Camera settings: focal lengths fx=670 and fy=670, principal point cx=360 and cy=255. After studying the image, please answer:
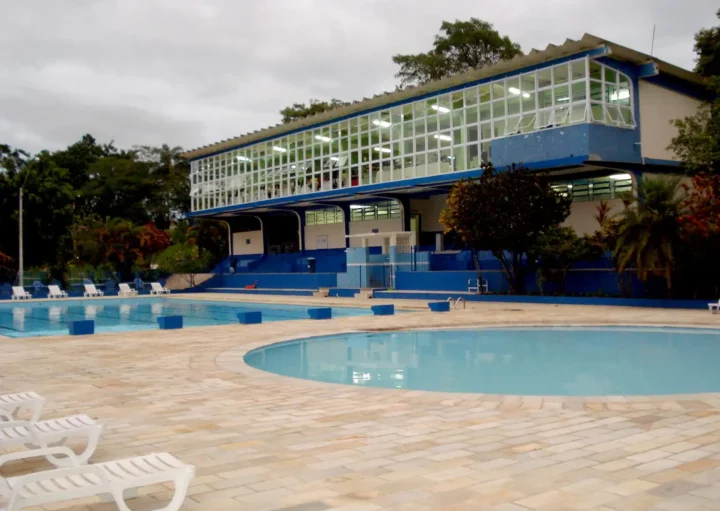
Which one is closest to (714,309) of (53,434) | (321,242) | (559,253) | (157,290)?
(559,253)

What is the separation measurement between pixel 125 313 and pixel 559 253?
48.0ft

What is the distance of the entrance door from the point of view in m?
36.1

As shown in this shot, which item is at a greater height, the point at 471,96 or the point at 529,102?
the point at 471,96

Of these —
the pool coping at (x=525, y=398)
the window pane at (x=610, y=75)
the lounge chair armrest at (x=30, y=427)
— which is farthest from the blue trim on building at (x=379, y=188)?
the lounge chair armrest at (x=30, y=427)

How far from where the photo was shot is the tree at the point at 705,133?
19844 mm

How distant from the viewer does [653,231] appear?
1733cm

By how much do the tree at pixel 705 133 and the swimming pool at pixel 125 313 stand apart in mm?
11011

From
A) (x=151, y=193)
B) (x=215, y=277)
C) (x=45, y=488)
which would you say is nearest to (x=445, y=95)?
(x=215, y=277)

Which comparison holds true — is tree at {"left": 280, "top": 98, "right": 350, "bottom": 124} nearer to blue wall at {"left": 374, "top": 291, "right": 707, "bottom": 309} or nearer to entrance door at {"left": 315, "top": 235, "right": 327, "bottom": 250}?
entrance door at {"left": 315, "top": 235, "right": 327, "bottom": 250}

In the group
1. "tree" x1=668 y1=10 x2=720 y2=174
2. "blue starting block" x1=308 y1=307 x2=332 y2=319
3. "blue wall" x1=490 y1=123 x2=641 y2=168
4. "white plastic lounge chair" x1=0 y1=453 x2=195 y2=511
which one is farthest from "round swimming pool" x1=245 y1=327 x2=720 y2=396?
"blue wall" x1=490 y1=123 x2=641 y2=168

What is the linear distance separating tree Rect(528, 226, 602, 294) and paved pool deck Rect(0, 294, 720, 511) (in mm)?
14364

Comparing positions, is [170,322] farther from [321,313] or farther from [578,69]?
[578,69]

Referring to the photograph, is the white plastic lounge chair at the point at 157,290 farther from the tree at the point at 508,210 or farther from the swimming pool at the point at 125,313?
the tree at the point at 508,210

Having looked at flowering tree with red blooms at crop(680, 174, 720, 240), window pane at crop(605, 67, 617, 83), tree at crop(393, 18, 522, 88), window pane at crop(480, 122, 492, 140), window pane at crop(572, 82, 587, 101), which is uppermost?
tree at crop(393, 18, 522, 88)
